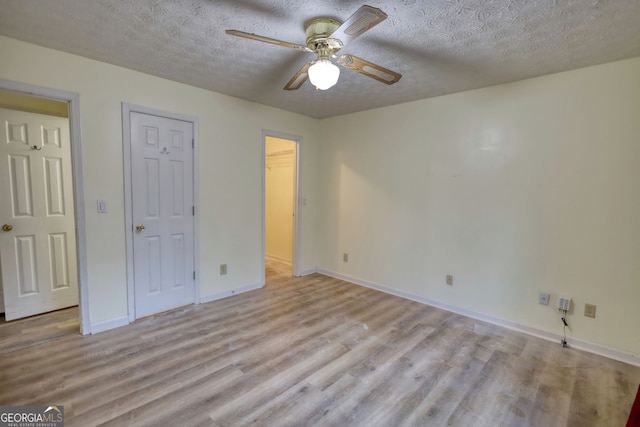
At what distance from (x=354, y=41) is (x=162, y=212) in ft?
7.83

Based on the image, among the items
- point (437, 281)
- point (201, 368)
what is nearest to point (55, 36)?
point (201, 368)

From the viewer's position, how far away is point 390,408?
1822 mm

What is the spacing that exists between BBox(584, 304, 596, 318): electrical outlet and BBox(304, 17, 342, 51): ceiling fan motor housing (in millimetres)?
2870

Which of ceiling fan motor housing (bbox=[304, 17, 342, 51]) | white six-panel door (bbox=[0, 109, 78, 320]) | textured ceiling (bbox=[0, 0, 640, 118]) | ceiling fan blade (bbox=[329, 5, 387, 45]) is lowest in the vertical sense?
white six-panel door (bbox=[0, 109, 78, 320])

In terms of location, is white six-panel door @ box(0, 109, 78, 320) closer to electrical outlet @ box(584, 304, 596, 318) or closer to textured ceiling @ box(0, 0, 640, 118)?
textured ceiling @ box(0, 0, 640, 118)

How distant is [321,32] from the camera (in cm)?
185

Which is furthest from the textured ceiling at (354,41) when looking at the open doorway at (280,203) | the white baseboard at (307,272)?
the white baseboard at (307,272)

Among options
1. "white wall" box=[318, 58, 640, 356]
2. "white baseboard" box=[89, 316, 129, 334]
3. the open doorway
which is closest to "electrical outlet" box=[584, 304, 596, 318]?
"white wall" box=[318, 58, 640, 356]

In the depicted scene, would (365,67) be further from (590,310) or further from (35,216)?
(35,216)

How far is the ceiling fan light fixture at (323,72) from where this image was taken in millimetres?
1796

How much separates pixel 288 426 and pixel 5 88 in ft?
9.97

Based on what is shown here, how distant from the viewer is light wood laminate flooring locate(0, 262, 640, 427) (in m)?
1.76

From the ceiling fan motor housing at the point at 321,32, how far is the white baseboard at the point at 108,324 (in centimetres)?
286

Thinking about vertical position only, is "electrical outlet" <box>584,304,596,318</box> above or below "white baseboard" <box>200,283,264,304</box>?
above
